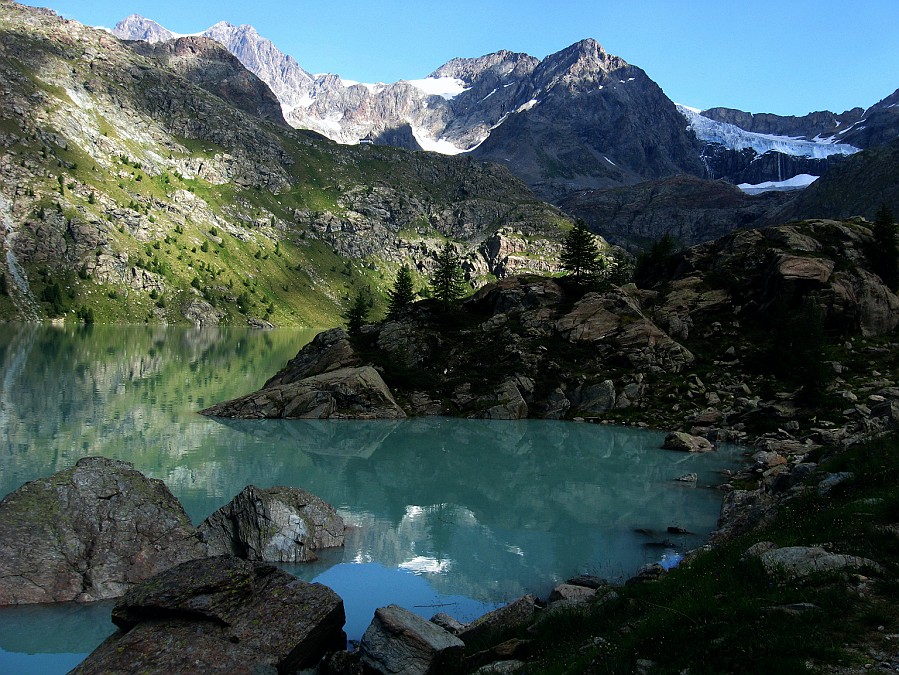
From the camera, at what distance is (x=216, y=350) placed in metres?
126

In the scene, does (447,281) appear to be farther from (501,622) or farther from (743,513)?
(501,622)

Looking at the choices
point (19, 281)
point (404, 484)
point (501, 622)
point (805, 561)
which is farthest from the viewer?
point (19, 281)

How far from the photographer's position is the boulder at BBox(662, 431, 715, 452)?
41.5 meters

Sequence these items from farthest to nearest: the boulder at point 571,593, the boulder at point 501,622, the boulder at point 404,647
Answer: the boulder at point 571,593 → the boulder at point 501,622 → the boulder at point 404,647

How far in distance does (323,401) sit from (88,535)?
35458mm

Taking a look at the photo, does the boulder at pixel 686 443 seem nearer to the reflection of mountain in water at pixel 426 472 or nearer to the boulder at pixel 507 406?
the reflection of mountain in water at pixel 426 472

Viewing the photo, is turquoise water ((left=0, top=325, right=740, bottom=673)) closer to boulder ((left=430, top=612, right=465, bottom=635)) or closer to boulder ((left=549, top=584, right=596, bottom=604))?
boulder ((left=430, top=612, right=465, bottom=635))

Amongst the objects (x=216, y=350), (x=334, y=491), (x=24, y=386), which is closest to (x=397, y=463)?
(x=334, y=491)

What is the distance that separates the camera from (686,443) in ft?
137

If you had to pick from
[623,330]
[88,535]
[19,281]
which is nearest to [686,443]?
[623,330]

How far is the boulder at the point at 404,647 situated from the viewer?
1218 cm

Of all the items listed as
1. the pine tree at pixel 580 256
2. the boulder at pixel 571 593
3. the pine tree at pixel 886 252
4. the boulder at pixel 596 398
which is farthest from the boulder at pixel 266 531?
the pine tree at pixel 886 252

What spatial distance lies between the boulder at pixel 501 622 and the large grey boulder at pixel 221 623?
3716mm

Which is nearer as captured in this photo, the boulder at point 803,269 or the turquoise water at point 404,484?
the turquoise water at point 404,484
